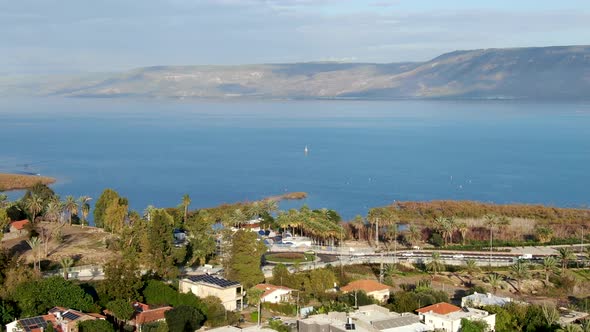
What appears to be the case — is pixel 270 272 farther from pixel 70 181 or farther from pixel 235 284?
pixel 70 181

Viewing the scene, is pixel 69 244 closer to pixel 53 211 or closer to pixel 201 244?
pixel 53 211

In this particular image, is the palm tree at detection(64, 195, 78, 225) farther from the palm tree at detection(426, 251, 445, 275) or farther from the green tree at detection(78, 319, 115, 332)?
the green tree at detection(78, 319, 115, 332)

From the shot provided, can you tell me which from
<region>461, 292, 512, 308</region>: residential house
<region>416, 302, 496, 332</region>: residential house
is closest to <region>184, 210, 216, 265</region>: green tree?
<region>416, 302, 496, 332</region>: residential house

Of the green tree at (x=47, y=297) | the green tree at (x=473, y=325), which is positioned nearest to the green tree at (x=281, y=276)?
the green tree at (x=47, y=297)

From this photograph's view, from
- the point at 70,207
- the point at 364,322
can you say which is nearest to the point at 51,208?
the point at 70,207

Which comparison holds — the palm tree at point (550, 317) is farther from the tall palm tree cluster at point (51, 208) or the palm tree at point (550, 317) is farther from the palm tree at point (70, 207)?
the palm tree at point (70, 207)

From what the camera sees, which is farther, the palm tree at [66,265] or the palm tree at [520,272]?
the palm tree at [520,272]
